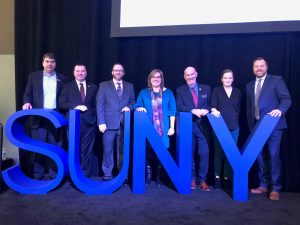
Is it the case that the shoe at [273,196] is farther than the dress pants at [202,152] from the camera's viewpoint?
No

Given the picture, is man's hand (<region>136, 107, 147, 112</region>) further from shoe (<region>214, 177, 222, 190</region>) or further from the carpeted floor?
shoe (<region>214, 177, 222, 190</region>)

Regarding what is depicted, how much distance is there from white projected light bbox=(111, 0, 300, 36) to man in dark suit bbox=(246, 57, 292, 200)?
0.56 m

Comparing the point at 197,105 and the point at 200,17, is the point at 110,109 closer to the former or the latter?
the point at 197,105

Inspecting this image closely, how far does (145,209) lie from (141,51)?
1.92 meters

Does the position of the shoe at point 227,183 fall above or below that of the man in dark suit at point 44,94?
below

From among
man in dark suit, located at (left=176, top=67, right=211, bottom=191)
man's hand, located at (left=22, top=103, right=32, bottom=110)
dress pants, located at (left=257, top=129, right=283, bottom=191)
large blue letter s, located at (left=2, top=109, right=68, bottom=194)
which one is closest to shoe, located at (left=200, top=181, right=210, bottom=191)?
man in dark suit, located at (left=176, top=67, right=211, bottom=191)

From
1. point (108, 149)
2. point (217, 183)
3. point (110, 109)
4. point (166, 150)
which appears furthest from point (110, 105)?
point (217, 183)

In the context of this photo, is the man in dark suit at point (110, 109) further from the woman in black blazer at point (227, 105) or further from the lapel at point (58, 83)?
the woman in black blazer at point (227, 105)

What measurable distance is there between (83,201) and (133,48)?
1.89 meters

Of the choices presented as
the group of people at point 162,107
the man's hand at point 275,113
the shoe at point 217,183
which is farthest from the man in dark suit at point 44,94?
the man's hand at point 275,113

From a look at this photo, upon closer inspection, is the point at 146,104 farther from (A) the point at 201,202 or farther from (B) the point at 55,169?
(B) the point at 55,169

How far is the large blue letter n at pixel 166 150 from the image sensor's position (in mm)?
2576

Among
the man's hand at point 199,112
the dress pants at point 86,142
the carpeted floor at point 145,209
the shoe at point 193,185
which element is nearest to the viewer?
the carpeted floor at point 145,209

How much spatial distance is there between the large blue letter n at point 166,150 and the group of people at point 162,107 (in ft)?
0.51
